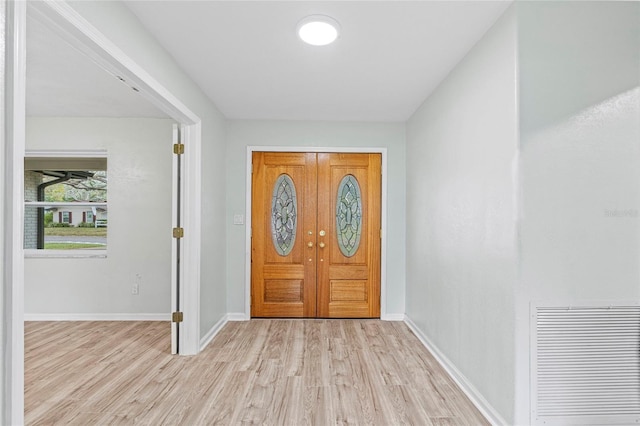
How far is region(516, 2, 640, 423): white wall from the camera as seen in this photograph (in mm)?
1894

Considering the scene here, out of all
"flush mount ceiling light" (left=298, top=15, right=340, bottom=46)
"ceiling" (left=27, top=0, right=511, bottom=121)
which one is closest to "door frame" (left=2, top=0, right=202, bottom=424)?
"ceiling" (left=27, top=0, right=511, bottom=121)

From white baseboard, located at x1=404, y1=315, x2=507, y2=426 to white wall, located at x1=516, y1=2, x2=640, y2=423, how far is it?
26cm

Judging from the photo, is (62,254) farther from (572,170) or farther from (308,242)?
(572,170)

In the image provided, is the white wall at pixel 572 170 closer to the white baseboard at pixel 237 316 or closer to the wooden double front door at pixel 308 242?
the wooden double front door at pixel 308 242

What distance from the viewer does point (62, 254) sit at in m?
4.27

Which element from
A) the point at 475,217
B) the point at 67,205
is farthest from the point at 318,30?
the point at 67,205

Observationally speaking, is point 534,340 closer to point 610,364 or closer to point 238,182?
point 610,364

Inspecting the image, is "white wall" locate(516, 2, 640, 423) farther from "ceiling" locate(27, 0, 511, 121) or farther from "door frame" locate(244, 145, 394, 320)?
"door frame" locate(244, 145, 394, 320)

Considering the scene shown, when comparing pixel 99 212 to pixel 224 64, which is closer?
pixel 224 64

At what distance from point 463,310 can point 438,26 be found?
1.97m

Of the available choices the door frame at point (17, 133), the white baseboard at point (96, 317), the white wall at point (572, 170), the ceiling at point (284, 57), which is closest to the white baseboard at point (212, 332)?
the white baseboard at point (96, 317)

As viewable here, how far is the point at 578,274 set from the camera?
74.7 inches

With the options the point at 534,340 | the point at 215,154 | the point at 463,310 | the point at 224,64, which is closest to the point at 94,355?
the point at 215,154

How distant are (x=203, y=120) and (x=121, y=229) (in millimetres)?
1891
